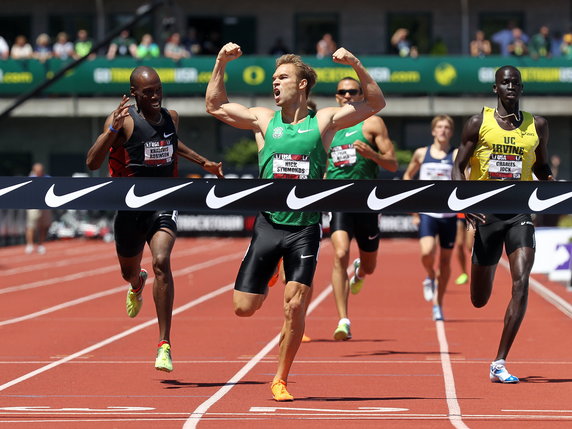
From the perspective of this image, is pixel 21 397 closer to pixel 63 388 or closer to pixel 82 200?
pixel 63 388

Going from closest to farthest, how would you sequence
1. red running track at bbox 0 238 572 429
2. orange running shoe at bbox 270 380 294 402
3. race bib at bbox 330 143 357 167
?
red running track at bbox 0 238 572 429
orange running shoe at bbox 270 380 294 402
race bib at bbox 330 143 357 167

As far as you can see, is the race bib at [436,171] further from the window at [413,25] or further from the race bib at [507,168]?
the window at [413,25]

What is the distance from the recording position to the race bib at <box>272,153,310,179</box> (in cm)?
897

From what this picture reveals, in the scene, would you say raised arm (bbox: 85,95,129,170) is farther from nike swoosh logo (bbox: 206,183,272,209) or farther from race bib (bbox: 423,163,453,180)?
race bib (bbox: 423,163,453,180)

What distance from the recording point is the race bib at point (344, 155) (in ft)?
42.7

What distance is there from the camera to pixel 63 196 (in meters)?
8.93

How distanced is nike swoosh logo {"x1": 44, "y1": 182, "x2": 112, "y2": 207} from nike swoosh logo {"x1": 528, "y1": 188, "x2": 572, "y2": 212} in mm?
2880

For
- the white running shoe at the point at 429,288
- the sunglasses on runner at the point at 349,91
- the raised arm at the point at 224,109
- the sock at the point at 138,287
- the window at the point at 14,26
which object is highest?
the window at the point at 14,26

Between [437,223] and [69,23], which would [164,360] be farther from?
[69,23]

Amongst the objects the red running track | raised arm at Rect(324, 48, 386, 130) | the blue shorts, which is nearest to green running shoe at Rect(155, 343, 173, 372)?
the red running track

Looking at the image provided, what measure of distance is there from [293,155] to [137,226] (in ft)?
6.04

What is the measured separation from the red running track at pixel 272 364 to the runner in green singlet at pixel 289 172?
59 centimetres

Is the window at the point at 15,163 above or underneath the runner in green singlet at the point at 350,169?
underneath

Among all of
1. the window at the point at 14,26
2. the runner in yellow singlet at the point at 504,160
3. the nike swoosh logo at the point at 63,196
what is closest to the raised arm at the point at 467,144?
the runner in yellow singlet at the point at 504,160
